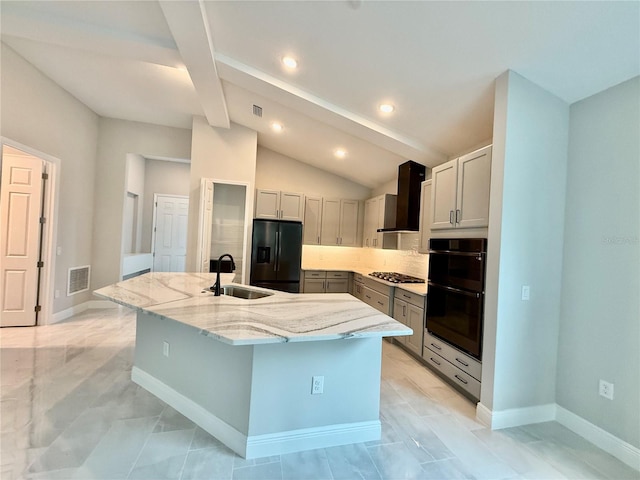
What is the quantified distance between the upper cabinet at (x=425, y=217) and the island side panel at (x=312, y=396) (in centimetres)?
201

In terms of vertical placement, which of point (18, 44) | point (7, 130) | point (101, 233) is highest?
point (18, 44)

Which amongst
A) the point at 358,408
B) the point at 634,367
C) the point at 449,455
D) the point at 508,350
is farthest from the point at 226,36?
the point at 634,367

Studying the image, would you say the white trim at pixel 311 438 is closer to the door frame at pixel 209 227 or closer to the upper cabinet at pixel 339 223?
the door frame at pixel 209 227

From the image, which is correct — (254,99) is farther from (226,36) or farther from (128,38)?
(128,38)

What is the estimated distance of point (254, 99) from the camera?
12.0 ft

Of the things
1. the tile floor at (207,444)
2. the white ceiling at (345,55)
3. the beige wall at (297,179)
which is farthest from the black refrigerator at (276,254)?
the tile floor at (207,444)

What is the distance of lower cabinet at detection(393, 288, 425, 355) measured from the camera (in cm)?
329

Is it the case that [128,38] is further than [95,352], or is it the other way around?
[95,352]

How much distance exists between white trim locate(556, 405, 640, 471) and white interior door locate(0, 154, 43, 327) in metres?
6.13

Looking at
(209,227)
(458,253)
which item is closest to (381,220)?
(458,253)

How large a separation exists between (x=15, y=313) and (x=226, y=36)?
14.8ft

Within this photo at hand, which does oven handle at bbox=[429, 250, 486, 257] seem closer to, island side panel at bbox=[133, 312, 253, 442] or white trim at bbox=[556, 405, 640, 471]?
white trim at bbox=[556, 405, 640, 471]

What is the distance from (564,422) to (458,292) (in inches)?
47.8

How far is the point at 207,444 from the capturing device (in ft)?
6.18
